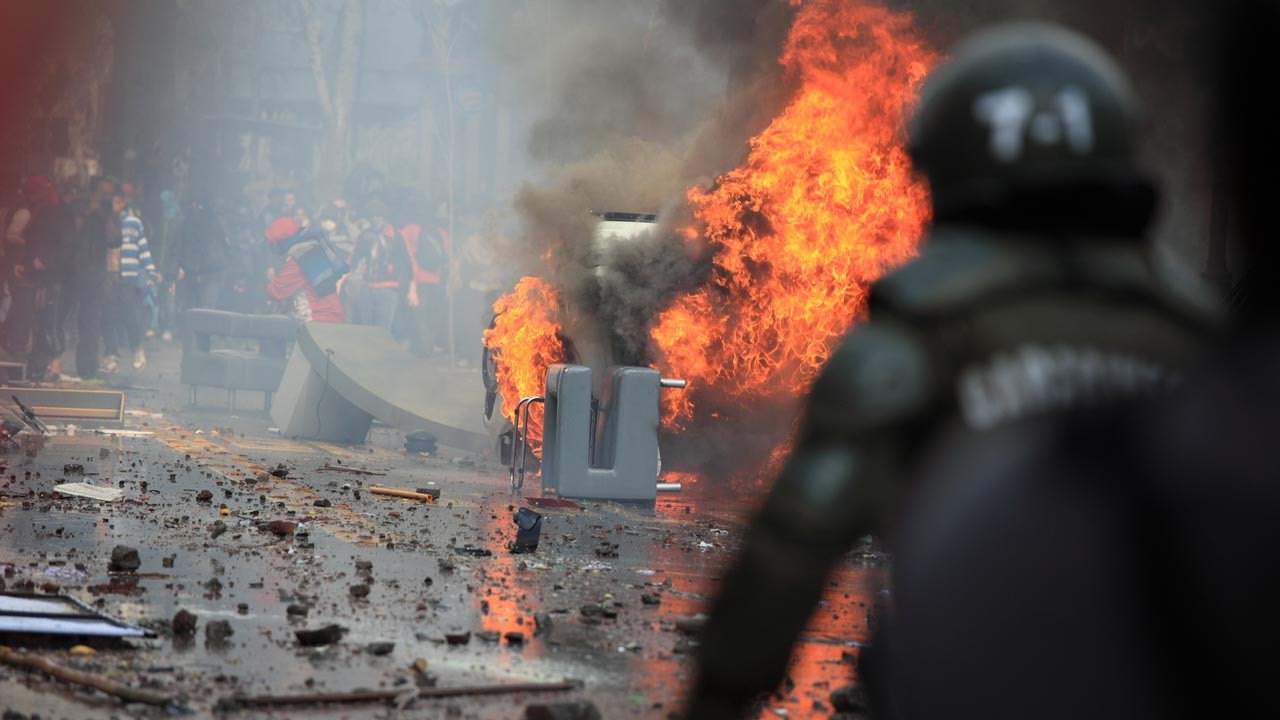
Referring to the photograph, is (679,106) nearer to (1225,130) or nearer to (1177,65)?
(1177,65)

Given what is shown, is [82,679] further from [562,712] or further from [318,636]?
[562,712]

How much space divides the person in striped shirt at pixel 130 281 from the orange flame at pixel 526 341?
936 cm

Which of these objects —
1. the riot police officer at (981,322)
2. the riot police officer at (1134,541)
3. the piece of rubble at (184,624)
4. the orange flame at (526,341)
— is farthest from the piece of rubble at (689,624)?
the orange flame at (526,341)

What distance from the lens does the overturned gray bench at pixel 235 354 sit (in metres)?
20.6

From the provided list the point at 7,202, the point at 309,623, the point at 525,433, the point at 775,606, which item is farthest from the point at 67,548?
the point at 7,202

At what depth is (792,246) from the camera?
13930mm

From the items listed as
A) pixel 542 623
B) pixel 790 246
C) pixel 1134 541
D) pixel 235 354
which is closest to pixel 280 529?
pixel 542 623

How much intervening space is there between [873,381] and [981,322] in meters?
0.17

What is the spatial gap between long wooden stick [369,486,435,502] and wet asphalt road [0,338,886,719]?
10cm

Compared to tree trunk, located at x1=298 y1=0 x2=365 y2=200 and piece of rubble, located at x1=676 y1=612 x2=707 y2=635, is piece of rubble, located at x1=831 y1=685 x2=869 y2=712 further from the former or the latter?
tree trunk, located at x1=298 y1=0 x2=365 y2=200

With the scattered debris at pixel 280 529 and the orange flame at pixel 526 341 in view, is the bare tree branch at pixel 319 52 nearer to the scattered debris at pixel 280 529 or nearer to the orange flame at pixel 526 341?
the orange flame at pixel 526 341

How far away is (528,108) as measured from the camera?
44.4 m

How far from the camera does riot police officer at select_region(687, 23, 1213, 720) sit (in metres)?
1.74

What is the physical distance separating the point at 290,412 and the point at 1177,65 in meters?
10.9
